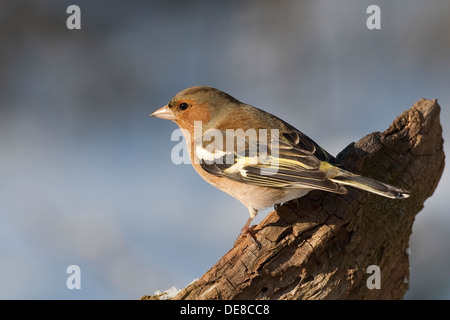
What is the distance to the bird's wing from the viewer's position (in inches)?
106

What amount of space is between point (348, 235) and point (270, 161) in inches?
22.9

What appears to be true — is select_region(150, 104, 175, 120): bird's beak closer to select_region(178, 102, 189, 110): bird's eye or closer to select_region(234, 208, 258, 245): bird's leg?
select_region(178, 102, 189, 110): bird's eye

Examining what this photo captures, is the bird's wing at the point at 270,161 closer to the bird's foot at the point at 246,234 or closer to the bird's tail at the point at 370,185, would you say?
the bird's tail at the point at 370,185

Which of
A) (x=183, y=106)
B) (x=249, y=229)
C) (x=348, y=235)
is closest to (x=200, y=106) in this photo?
(x=183, y=106)

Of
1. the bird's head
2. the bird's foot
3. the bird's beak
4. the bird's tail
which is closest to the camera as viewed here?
the bird's tail

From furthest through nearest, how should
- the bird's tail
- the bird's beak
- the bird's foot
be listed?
the bird's beak → the bird's foot → the bird's tail

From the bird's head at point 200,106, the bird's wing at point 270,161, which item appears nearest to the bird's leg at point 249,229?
the bird's wing at point 270,161

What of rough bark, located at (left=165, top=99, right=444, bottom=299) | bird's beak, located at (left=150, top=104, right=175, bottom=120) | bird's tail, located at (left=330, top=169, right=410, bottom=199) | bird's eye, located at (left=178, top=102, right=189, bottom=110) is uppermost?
bird's eye, located at (left=178, top=102, right=189, bottom=110)

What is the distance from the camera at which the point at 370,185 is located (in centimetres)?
251

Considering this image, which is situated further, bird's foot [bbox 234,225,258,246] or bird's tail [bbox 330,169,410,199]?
bird's foot [bbox 234,225,258,246]

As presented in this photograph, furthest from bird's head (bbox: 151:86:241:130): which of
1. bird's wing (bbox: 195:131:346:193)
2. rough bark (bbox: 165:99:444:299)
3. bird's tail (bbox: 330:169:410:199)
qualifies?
bird's tail (bbox: 330:169:410:199)

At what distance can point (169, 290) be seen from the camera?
2.83 metres

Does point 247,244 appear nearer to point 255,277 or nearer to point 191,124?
point 255,277

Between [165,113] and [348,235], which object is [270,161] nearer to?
[348,235]
